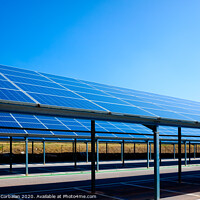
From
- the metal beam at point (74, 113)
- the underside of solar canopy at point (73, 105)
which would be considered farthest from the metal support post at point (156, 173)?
the underside of solar canopy at point (73, 105)

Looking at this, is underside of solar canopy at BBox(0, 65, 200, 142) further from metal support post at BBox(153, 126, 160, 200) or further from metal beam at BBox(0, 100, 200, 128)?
metal support post at BBox(153, 126, 160, 200)

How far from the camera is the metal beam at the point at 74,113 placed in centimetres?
952

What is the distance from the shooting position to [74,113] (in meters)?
11.1

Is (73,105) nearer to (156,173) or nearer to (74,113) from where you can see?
(74,113)

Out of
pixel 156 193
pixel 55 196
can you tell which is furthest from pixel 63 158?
pixel 156 193

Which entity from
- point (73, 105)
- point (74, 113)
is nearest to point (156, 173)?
point (74, 113)

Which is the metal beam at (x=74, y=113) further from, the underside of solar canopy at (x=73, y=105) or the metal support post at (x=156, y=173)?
the metal support post at (x=156, y=173)

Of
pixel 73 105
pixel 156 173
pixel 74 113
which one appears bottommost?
pixel 156 173

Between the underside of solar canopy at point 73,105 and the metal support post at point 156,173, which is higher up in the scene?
the underside of solar canopy at point 73,105

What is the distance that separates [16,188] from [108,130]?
30.7ft

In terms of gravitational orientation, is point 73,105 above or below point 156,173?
above

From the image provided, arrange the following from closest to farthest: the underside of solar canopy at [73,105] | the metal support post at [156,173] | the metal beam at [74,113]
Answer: the metal beam at [74,113]
the underside of solar canopy at [73,105]
the metal support post at [156,173]

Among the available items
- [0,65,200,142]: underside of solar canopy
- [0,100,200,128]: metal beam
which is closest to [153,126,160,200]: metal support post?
[0,100,200,128]: metal beam

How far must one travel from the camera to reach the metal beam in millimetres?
9516
